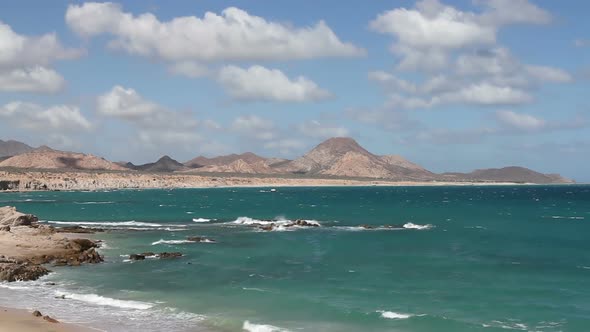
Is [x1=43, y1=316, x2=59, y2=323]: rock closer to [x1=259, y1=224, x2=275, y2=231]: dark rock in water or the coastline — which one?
the coastline

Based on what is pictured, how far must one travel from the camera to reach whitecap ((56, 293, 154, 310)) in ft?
102

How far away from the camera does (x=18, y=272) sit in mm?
38375

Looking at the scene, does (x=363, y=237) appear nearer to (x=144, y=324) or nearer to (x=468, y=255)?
(x=468, y=255)

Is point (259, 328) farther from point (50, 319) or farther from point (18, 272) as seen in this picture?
point (18, 272)

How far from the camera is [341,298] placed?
110 feet

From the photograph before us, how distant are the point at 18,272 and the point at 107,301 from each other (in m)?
10.1

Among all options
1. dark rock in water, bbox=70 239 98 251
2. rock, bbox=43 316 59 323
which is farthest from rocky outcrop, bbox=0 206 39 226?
rock, bbox=43 316 59 323

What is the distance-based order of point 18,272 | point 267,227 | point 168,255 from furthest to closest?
point 267,227, point 168,255, point 18,272

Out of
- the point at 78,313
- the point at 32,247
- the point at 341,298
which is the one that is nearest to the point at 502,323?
the point at 341,298

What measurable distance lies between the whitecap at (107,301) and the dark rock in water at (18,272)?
6.21 meters

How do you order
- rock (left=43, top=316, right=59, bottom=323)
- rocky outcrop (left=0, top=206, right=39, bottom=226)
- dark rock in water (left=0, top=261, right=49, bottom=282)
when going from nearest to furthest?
rock (left=43, top=316, right=59, bottom=323) < dark rock in water (left=0, top=261, right=49, bottom=282) < rocky outcrop (left=0, top=206, right=39, bottom=226)

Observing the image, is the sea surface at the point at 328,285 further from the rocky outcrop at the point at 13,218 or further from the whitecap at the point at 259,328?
the rocky outcrop at the point at 13,218

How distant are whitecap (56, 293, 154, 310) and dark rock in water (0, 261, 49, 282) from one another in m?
6.21

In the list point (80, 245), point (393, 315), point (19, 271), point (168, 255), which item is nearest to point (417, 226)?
point (168, 255)
